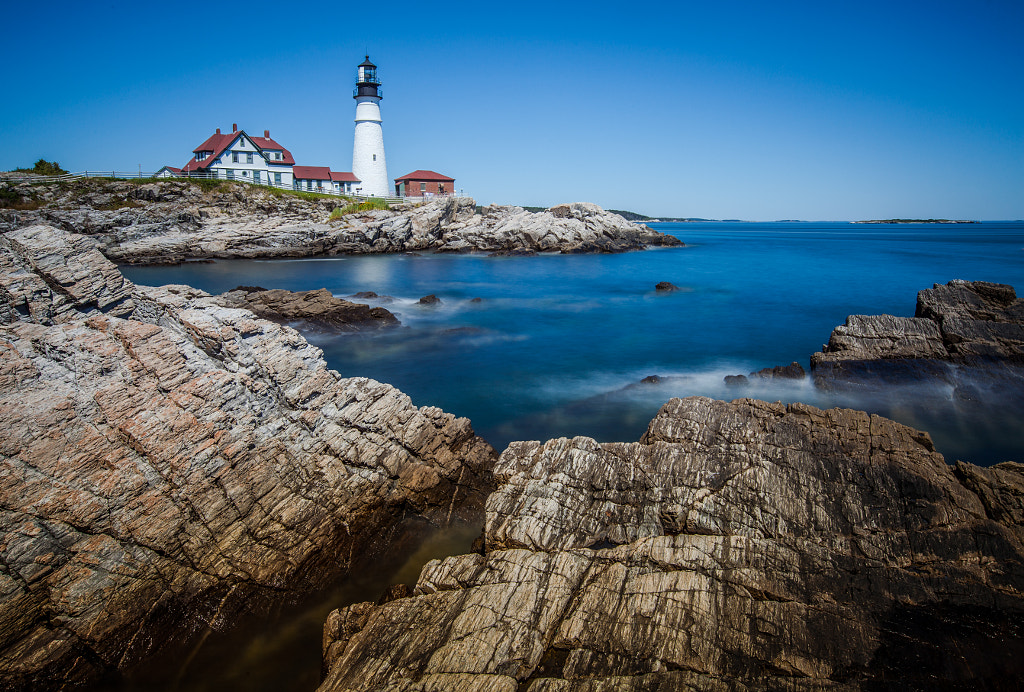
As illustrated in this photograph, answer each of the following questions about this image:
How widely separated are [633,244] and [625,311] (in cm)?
3730

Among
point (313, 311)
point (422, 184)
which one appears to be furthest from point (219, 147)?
point (313, 311)

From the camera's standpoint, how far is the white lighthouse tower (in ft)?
185

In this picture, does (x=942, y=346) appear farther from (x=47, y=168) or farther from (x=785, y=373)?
(x=47, y=168)

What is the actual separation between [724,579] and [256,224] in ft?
155

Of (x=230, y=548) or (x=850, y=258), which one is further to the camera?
(x=850, y=258)

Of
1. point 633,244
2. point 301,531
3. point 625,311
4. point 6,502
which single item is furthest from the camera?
point 633,244

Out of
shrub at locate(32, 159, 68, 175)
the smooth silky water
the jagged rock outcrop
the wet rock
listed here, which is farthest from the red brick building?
the wet rock

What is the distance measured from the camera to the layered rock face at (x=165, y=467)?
5441 millimetres

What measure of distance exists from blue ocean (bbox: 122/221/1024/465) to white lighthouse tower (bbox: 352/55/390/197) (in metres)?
16.6

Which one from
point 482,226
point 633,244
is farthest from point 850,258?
point 482,226

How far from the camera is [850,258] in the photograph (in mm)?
53031

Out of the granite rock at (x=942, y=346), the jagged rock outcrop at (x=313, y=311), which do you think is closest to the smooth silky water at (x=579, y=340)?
the granite rock at (x=942, y=346)

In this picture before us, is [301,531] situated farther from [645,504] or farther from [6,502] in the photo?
[645,504]

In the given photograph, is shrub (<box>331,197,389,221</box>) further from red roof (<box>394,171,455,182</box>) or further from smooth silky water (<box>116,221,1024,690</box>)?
red roof (<box>394,171,455,182</box>)
